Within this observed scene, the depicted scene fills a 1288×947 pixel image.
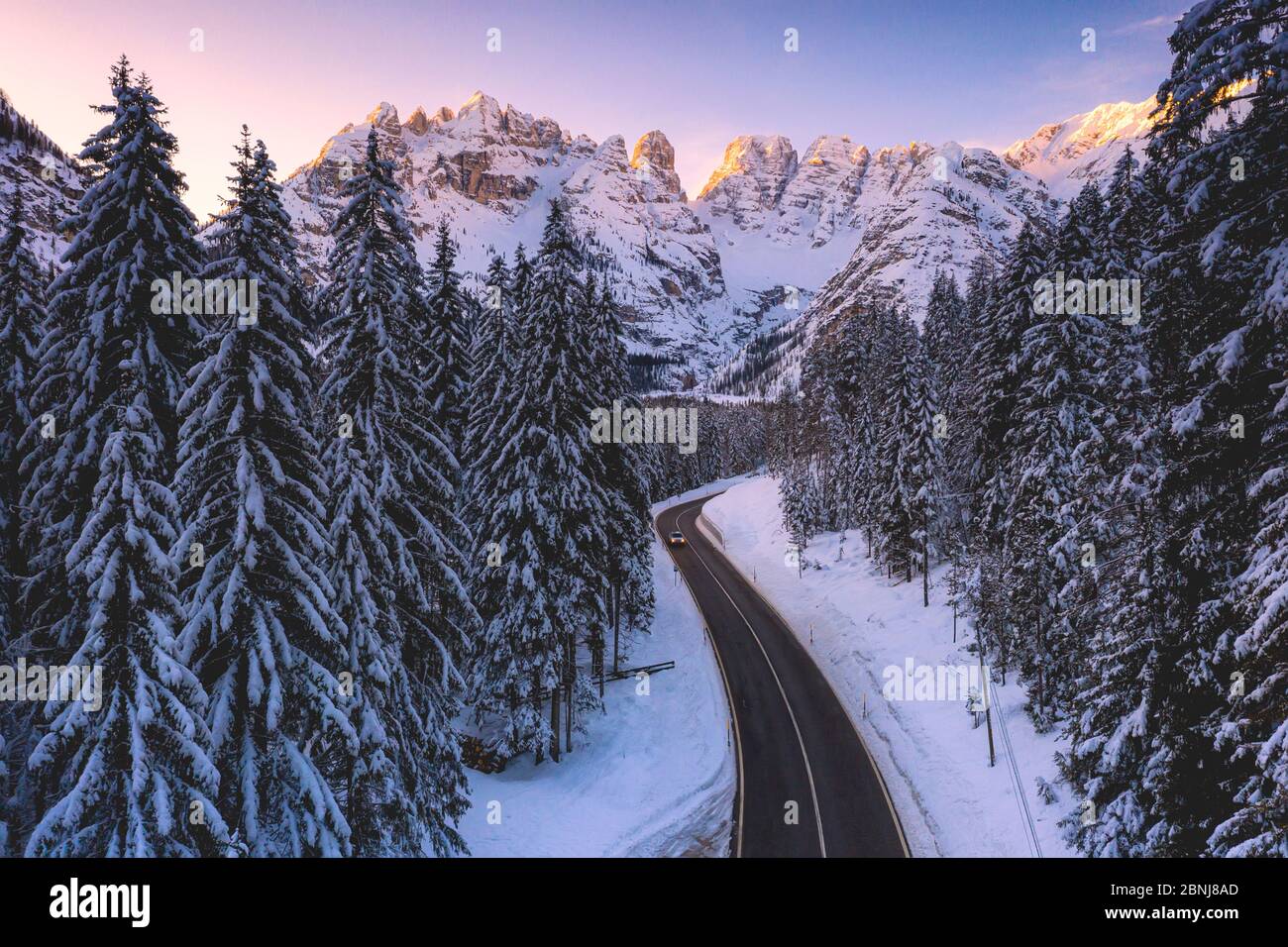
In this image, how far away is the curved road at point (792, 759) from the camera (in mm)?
21406

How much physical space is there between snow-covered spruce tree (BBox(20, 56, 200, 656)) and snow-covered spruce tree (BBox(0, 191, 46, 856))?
1637mm

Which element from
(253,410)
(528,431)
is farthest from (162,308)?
(528,431)

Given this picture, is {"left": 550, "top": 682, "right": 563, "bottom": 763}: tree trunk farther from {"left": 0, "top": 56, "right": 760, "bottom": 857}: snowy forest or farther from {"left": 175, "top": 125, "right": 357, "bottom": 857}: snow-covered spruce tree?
{"left": 175, "top": 125, "right": 357, "bottom": 857}: snow-covered spruce tree

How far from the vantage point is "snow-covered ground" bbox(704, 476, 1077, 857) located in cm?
2055

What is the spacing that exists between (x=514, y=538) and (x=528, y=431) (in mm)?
4168

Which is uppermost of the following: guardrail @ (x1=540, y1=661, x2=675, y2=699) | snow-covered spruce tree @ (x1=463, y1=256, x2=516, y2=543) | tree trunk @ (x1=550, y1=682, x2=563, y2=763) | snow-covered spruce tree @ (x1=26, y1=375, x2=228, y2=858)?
snow-covered spruce tree @ (x1=463, y1=256, x2=516, y2=543)

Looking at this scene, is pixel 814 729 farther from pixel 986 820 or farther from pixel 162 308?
pixel 162 308

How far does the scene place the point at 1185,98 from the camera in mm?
9719

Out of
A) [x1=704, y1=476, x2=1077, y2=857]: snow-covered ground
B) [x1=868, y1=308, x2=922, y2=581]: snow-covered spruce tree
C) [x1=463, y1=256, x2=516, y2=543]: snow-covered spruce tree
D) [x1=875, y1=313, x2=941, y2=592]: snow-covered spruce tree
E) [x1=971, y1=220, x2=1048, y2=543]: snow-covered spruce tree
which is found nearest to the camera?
[x1=704, y1=476, x2=1077, y2=857]: snow-covered ground

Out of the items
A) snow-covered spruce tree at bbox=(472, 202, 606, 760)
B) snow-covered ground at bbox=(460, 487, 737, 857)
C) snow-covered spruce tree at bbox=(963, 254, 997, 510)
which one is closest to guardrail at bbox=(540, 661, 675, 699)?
snow-covered ground at bbox=(460, 487, 737, 857)

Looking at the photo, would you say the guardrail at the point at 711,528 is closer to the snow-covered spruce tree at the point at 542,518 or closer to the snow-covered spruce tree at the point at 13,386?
the snow-covered spruce tree at the point at 542,518

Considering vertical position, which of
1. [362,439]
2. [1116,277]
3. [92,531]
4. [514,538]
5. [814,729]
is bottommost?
[814,729]
